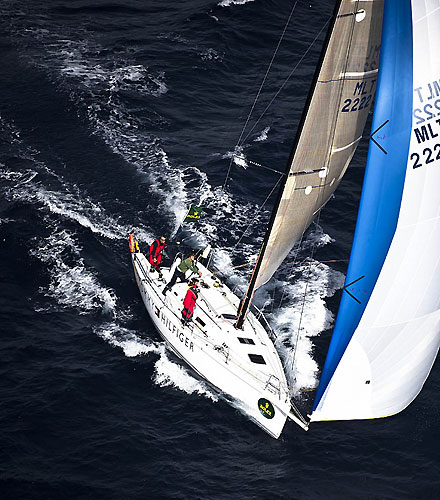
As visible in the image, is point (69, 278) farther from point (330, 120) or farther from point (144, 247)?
point (330, 120)

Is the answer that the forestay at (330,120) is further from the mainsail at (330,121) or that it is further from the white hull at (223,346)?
Result: the white hull at (223,346)

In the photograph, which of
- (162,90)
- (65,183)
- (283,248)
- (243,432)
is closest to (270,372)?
(243,432)

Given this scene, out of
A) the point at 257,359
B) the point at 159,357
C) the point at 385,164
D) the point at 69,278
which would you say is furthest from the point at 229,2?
the point at 385,164

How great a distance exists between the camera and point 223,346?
2616 centimetres

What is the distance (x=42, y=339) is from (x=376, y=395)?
12.1m

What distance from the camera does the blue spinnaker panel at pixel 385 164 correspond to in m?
19.1

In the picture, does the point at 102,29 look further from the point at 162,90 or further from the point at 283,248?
the point at 283,248

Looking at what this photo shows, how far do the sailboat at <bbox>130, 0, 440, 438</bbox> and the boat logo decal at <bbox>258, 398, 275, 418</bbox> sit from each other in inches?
2.1

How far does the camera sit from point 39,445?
2338cm

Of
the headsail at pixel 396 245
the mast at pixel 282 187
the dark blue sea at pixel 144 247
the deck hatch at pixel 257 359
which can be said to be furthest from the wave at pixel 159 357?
the headsail at pixel 396 245

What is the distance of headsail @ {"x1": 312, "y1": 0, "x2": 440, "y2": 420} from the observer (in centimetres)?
1912

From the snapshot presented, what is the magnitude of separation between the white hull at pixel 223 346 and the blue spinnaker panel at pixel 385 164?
4.99 metres

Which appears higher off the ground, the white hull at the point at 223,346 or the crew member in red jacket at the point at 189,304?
the crew member in red jacket at the point at 189,304

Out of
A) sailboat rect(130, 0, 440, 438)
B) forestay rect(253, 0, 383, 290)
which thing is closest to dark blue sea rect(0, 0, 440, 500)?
sailboat rect(130, 0, 440, 438)
